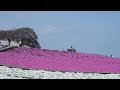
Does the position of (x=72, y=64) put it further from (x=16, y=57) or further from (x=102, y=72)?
(x=16, y=57)

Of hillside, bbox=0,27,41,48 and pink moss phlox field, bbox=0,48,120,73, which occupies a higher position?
hillside, bbox=0,27,41,48

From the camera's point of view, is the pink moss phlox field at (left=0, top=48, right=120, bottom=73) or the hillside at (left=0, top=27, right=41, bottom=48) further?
the hillside at (left=0, top=27, right=41, bottom=48)

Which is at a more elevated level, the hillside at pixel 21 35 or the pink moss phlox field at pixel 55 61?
the hillside at pixel 21 35

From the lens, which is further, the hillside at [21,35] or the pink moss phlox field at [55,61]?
the hillside at [21,35]

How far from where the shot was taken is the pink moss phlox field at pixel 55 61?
4.89 metres

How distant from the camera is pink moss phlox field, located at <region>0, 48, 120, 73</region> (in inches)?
193

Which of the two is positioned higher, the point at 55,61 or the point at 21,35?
the point at 21,35

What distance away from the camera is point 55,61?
16.3ft

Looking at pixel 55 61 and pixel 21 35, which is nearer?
pixel 55 61
